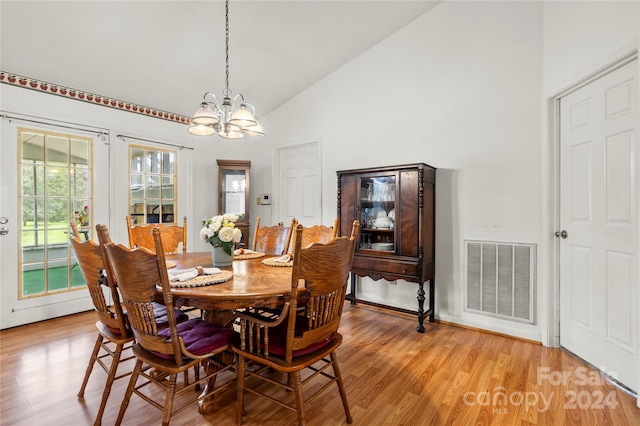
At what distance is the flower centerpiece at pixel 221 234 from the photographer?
A: 2.12 metres

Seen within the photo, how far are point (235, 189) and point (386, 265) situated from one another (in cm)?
251

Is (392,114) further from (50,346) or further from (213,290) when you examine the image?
(50,346)

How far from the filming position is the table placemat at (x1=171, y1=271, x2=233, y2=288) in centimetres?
163

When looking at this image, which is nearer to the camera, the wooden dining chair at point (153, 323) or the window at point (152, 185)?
the wooden dining chair at point (153, 323)

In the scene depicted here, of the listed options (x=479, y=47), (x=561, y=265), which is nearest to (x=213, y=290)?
(x=561, y=265)

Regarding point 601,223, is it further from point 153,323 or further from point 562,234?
point 153,323

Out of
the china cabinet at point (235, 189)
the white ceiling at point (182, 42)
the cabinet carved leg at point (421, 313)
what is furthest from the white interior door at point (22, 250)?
the cabinet carved leg at point (421, 313)

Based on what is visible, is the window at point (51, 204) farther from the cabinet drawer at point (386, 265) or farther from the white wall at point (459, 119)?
the cabinet drawer at point (386, 265)

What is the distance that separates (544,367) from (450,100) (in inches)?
97.9

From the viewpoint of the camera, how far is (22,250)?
124 inches

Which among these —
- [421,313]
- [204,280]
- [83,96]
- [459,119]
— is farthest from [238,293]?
[83,96]

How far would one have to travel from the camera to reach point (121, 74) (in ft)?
10.8

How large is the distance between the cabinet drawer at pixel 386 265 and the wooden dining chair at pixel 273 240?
0.89 meters

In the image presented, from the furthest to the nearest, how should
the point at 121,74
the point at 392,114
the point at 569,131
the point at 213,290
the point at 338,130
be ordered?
the point at 338,130 → the point at 392,114 → the point at 121,74 → the point at 569,131 → the point at 213,290
